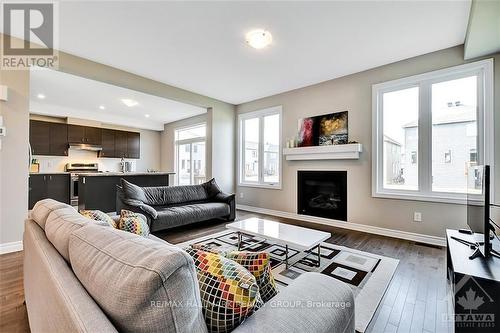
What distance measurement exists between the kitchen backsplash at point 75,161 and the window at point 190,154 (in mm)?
1978

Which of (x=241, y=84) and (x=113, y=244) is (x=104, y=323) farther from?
(x=241, y=84)

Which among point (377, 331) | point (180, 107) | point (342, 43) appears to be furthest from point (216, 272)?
point (180, 107)

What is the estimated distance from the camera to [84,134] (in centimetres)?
644

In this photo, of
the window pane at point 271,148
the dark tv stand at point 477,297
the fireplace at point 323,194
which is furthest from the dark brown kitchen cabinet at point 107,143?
the dark tv stand at point 477,297

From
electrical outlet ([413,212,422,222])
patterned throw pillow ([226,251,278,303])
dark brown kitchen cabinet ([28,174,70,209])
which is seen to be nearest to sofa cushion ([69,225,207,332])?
patterned throw pillow ([226,251,278,303])

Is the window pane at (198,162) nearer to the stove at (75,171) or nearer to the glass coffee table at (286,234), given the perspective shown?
the stove at (75,171)

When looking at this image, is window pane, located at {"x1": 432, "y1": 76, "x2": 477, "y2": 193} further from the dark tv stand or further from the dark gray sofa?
the dark gray sofa

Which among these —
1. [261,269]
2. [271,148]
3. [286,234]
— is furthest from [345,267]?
[271,148]

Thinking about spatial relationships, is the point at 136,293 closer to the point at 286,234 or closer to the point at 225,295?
the point at 225,295

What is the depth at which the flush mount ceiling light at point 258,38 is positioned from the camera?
279 cm

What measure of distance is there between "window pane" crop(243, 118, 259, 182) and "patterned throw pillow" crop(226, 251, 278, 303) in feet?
15.2

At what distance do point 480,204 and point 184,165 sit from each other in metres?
7.37

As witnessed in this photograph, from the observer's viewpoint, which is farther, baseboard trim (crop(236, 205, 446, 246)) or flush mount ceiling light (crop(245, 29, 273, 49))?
baseboard trim (crop(236, 205, 446, 246))

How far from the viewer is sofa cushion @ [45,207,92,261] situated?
3.29 feet
